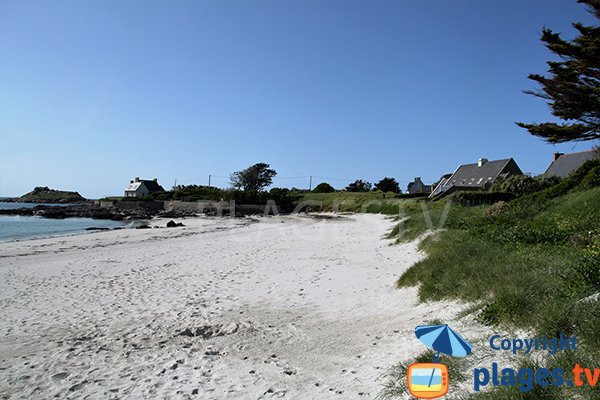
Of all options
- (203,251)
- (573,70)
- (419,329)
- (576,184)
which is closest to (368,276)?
(419,329)

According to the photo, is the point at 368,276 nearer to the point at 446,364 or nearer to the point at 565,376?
the point at 446,364

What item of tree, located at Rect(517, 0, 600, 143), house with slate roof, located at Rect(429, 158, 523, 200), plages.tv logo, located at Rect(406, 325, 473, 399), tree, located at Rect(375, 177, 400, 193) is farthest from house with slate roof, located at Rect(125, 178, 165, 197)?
plages.tv logo, located at Rect(406, 325, 473, 399)

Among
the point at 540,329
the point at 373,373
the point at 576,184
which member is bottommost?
the point at 373,373

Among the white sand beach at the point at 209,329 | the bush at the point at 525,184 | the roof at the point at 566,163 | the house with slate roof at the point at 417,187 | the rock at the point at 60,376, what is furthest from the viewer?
the house with slate roof at the point at 417,187

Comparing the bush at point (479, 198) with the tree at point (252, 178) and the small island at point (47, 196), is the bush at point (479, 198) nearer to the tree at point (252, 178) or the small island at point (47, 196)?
the tree at point (252, 178)

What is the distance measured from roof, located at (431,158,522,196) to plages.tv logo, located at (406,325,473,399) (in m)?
48.0

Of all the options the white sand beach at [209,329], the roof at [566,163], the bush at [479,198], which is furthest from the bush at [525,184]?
the white sand beach at [209,329]

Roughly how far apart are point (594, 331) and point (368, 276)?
22.7ft

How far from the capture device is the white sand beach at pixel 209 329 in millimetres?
4320

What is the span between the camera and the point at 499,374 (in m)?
3.20

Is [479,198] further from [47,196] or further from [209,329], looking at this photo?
[47,196]

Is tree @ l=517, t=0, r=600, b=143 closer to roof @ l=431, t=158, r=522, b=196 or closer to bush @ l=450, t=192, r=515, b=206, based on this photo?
bush @ l=450, t=192, r=515, b=206

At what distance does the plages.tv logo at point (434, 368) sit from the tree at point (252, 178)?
7608 cm

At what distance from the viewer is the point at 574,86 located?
1661 centimetres
